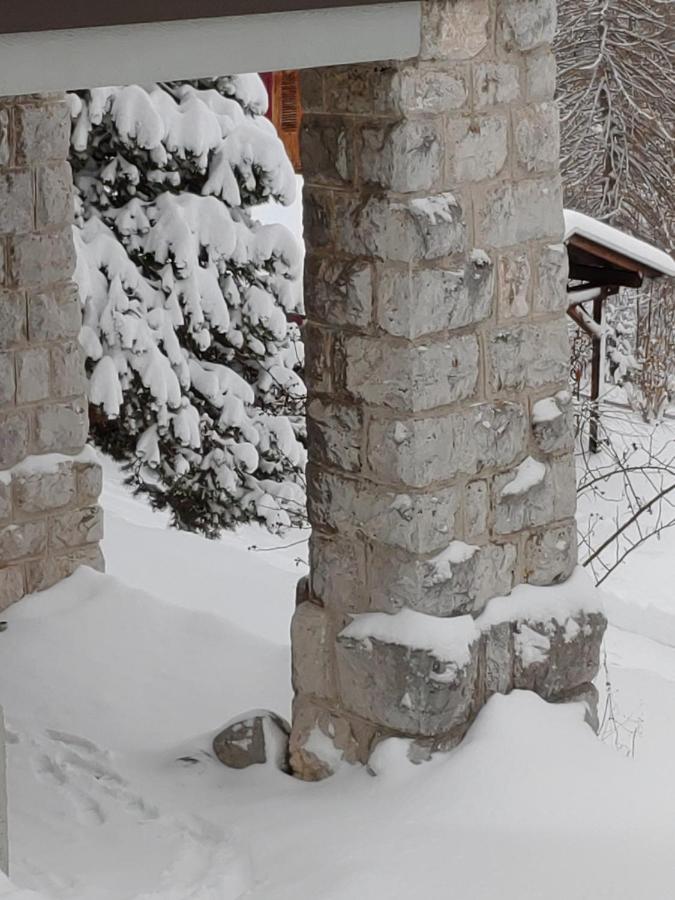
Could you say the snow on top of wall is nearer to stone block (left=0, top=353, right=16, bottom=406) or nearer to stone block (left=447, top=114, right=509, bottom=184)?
stone block (left=447, top=114, right=509, bottom=184)

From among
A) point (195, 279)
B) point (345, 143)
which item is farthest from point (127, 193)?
point (345, 143)

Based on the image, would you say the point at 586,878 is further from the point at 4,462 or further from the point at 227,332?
the point at 227,332

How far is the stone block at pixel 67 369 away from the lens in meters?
6.88

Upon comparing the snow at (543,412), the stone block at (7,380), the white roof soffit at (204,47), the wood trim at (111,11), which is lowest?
the stone block at (7,380)

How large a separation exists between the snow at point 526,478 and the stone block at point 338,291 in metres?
0.73

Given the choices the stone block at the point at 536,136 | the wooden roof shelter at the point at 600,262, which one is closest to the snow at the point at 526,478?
the stone block at the point at 536,136

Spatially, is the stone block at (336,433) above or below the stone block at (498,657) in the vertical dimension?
above

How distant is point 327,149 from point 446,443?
3.22 ft

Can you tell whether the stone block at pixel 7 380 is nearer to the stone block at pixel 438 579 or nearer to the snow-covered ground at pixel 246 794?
the snow-covered ground at pixel 246 794

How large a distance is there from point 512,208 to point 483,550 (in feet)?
3.56

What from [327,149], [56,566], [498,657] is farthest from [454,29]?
[56,566]

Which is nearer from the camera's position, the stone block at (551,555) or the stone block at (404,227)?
the stone block at (404,227)

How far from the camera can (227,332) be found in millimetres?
11281

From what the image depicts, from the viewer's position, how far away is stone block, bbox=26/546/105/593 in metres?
6.96
